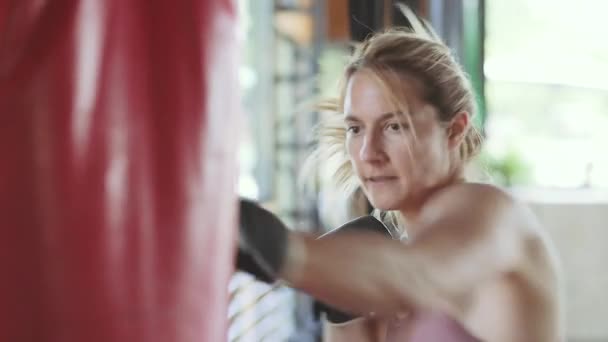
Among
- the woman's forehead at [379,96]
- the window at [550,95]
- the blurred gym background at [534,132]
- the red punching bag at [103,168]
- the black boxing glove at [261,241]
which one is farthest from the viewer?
the window at [550,95]

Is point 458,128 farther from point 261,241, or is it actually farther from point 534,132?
point 534,132

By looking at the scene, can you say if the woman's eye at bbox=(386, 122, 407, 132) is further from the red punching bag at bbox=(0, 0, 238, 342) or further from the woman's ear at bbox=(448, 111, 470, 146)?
the red punching bag at bbox=(0, 0, 238, 342)

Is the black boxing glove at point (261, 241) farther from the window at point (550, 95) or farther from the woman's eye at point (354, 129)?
the window at point (550, 95)

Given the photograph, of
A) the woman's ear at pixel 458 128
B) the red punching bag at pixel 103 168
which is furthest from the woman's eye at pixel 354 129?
the red punching bag at pixel 103 168

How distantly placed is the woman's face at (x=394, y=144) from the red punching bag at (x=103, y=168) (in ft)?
2.03

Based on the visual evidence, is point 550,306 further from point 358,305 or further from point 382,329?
point 358,305

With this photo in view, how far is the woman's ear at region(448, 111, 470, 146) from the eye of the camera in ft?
3.68

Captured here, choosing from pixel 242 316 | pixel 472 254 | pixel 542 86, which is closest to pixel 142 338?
pixel 472 254

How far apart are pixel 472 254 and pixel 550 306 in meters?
0.31

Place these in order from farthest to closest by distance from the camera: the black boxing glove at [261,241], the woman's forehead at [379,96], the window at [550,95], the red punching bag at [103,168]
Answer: the window at [550,95], the woman's forehead at [379,96], the black boxing glove at [261,241], the red punching bag at [103,168]

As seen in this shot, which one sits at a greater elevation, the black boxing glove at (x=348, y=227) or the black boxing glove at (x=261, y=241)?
the black boxing glove at (x=261, y=241)

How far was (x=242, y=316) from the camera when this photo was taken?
2643mm

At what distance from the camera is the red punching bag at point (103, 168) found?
0.42 metres

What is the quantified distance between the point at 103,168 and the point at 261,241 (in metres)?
0.20
